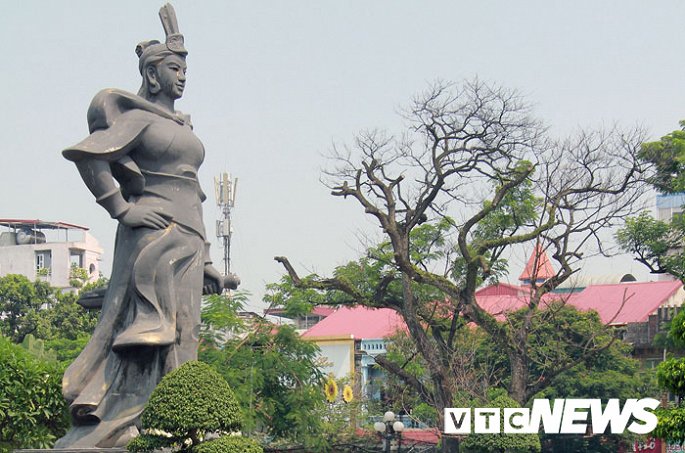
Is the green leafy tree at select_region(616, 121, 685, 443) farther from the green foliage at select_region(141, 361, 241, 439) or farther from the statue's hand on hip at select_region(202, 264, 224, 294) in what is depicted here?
the green foliage at select_region(141, 361, 241, 439)

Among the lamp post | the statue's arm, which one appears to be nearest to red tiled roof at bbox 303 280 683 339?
the lamp post

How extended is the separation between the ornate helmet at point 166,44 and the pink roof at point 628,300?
2694 centimetres

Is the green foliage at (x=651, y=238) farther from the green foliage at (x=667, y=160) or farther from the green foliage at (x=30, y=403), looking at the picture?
the green foliage at (x=30, y=403)

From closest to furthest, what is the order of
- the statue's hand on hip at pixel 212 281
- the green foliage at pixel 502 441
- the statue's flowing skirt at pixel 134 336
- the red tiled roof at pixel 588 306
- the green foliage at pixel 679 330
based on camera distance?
the green foliage at pixel 679 330
the statue's flowing skirt at pixel 134 336
the statue's hand on hip at pixel 212 281
the green foliage at pixel 502 441
the red tiled roof at pixel 588 306

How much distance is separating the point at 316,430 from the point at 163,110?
9488 mm

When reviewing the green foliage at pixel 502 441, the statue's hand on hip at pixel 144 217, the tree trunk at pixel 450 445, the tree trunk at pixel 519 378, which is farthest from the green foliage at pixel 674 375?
the tree trunk at pixel 450 445

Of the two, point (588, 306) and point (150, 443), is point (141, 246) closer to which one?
point (150, 443)

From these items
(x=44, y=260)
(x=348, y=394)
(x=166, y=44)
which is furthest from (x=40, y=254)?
(x=166, y=44)

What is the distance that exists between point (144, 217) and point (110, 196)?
1.36 feet

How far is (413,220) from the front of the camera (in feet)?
81.3

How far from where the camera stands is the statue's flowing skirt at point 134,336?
12.5m

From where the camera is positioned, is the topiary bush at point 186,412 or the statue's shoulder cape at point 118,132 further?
the statue's shoulder cape at point 118,132

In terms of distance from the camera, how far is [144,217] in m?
12.8

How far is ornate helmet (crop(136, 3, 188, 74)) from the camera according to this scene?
43.5ft
